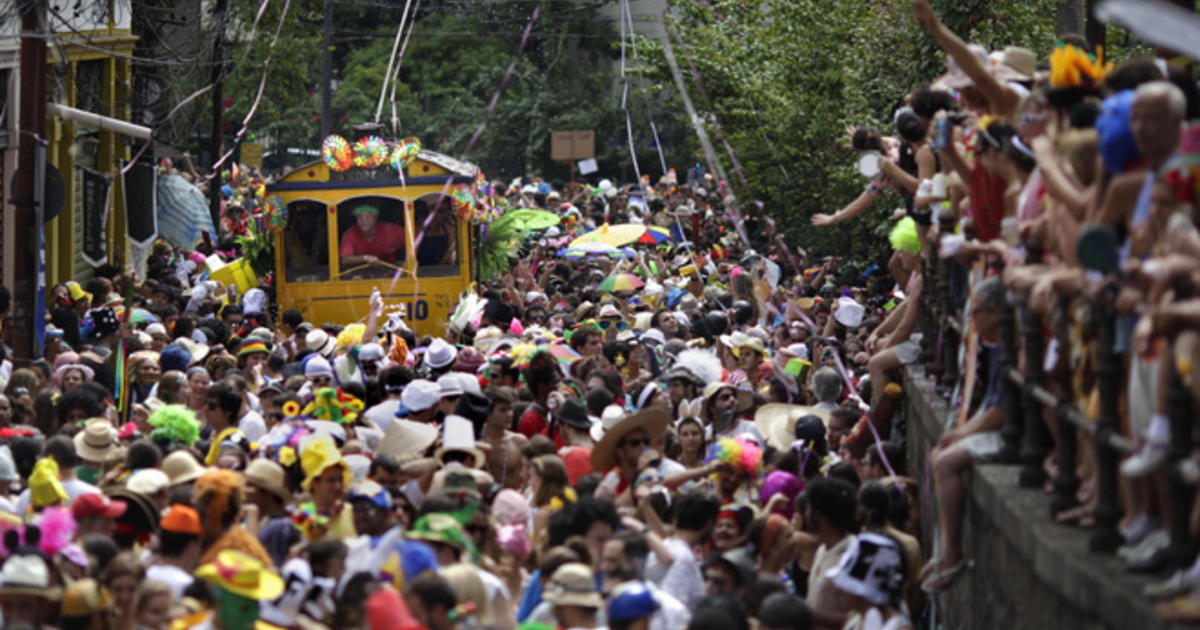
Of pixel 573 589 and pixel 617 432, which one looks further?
pixel 617 432

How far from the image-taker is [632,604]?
23.1ft

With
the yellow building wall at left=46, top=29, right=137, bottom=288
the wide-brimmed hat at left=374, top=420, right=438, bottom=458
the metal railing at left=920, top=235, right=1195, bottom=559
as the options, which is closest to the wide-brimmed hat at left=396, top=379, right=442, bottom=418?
the wide-brimmed hat at left=374, top=420, right=438, bottom=458

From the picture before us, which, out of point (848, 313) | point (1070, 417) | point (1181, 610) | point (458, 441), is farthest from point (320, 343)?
point (1181, 610)

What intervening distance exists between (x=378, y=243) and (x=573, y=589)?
1451 cm

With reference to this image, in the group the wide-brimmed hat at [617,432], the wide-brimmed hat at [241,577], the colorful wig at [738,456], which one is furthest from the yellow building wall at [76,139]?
the wide-brimmed hat at [241,577]

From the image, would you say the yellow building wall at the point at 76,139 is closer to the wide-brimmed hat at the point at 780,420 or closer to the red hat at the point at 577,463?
the wide-brimmed hat at the point at 780,420

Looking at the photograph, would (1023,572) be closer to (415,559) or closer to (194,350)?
(415,559)

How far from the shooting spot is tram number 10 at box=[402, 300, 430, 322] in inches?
842

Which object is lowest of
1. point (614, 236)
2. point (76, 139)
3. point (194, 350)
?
point (614, 236)

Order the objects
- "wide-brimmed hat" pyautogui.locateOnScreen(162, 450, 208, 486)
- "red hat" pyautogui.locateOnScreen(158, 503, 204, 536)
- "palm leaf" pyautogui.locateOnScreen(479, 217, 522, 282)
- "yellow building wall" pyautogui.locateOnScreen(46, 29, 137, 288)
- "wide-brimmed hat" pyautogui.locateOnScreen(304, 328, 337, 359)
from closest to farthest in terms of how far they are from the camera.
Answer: "red hat" pyautogui.locateOnScreen(158, 503, 204, 536) → "wide-brimmed hat" pyautogui.locateOnScreen(162, 450, 208, 486) → "wide-brimmed hat" pyautogui.locateOnScreen(304, 328, 337, 359) → "palm leaf" pyautogui.locateOnScreen(479, 217, 522, 282) → "yellow building wall" pyautogui.locateOnScreen(46, 29, 137, 288)

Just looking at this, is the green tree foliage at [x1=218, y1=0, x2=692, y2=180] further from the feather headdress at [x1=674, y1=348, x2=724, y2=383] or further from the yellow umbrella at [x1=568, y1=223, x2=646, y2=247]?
the feather headdress at [x1=674, y1=348, x2=724, y2=383]

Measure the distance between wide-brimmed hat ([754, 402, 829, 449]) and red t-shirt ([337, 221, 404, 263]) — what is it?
9464 millimetres

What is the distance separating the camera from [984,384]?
9.35 meters

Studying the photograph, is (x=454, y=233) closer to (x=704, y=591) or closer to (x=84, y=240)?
(x=84, y=240)
